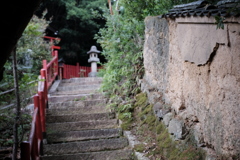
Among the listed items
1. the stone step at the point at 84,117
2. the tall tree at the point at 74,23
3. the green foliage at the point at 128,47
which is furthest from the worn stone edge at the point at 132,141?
the tall tree at the point at 74,23

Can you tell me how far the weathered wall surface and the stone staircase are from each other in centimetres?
125

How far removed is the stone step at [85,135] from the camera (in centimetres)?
547

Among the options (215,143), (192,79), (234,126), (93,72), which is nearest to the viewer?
(234,126)

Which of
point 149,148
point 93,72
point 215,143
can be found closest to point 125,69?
point 149,148

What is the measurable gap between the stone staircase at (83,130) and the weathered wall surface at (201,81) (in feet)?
4.11

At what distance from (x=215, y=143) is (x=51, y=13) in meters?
18.1

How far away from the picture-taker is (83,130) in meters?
5.75

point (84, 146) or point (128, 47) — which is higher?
point (128, 47)

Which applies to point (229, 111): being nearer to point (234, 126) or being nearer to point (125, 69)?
point (234, 126)

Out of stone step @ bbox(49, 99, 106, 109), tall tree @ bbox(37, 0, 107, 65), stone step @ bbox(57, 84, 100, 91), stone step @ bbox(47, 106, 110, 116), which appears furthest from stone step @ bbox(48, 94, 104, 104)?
tall tree @ bbox(37, 0, 107, 65)

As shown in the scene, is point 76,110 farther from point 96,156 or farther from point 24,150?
point 24,150

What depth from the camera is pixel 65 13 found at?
19391 mm

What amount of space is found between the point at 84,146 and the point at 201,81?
2.89 meters

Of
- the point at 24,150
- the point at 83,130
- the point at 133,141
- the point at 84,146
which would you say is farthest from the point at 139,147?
the point at 24,150
